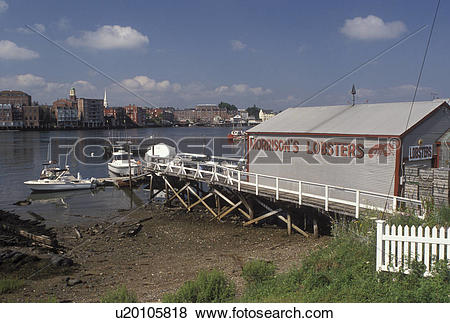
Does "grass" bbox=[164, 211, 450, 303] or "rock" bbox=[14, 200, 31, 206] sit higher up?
"grass" bbox=[164, 211, 450, 303]

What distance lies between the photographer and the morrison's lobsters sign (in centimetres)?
1598

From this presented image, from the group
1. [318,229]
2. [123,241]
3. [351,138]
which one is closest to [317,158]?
[351,138]

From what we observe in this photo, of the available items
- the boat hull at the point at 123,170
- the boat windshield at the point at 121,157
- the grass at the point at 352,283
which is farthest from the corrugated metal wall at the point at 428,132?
the boat windshield at the point at 121,157

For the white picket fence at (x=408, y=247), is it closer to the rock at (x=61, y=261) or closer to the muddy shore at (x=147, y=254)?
the muddy shore at (x=147, y=254)

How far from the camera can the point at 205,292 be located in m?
8.41

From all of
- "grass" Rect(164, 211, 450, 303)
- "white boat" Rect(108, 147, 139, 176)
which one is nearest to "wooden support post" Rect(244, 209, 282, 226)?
"grass" Rect(164, 211, 450, 303)

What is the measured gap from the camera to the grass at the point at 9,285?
1241 cm

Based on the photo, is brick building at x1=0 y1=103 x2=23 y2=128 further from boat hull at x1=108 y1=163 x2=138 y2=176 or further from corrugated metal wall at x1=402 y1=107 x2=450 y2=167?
corrugated metal wall at x1=402 y1=107 x2=450 y2=167

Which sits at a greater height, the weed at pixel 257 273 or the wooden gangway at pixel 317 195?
the wooden gangway at pixel 317 195

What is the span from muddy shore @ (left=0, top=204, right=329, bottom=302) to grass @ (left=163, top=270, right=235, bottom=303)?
164 cm

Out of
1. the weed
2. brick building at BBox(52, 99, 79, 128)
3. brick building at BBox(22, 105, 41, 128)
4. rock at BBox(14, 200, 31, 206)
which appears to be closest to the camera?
the weed

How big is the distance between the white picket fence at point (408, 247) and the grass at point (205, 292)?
343 cm
